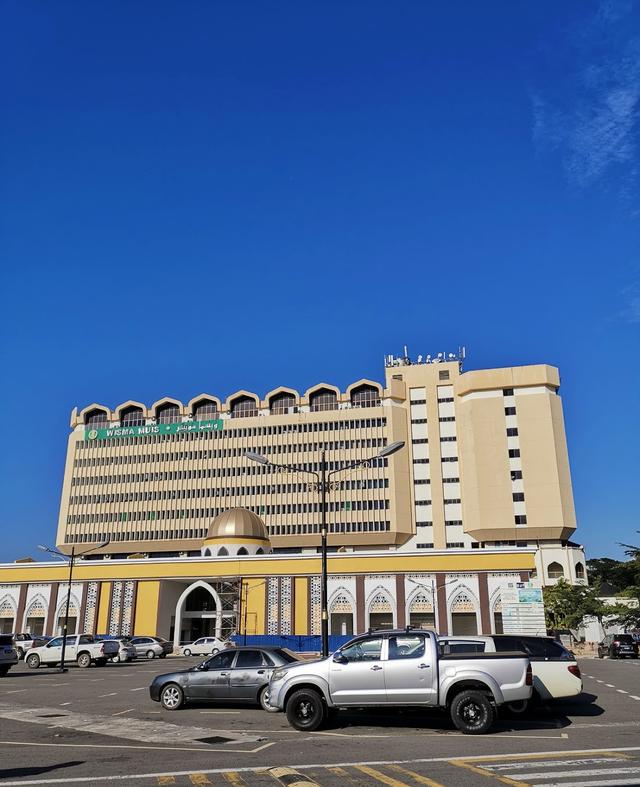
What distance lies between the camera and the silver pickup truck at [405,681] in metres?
13.3

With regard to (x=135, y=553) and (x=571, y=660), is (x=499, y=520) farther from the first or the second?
(x=571, y=660)

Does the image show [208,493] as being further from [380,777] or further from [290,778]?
[380,777]

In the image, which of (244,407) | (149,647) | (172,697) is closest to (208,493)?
(244,407)

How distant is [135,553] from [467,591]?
58914mm

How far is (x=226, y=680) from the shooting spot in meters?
17.6

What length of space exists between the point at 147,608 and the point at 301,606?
14062 mm

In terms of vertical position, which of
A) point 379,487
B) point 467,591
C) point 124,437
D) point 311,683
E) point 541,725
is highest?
point 124,437

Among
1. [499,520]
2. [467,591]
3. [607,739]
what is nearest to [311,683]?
[607,739]

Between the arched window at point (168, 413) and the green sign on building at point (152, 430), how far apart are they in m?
1.53

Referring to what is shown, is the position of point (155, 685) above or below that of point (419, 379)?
below

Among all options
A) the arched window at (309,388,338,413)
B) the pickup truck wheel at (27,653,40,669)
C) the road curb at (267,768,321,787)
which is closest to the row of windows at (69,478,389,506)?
the arched window at (309,388,338,413)

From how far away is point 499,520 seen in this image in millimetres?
96938

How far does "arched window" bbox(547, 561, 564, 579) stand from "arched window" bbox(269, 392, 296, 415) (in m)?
43.4

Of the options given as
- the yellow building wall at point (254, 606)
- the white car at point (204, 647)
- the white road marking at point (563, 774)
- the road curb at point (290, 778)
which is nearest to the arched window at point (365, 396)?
the yellow building wall at point (254, 606)
